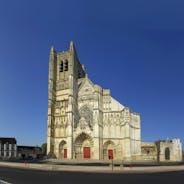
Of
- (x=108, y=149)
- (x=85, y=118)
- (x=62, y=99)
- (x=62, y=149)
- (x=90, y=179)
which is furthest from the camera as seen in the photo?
(x=62, y=99)

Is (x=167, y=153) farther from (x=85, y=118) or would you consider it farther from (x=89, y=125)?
(x=85, y=118)

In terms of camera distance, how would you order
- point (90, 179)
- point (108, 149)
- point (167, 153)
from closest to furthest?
1. point (90, 179)
2. point (167, 153)
3. point (108, 149)

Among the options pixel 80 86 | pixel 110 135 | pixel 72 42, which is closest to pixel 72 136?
pixel 110 135

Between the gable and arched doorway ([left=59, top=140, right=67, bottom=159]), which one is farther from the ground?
the gable

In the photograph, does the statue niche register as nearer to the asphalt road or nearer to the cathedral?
the cathedral

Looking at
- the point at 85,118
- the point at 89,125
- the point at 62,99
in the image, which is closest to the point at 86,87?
the point at 62,99

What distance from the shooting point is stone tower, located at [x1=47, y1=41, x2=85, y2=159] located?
1752 inches

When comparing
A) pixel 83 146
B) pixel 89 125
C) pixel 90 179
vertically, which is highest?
pixel 89 125

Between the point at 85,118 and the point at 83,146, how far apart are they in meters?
5.57

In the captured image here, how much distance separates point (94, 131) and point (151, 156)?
12416mm

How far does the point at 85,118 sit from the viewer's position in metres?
45.6

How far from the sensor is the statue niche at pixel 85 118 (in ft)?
143

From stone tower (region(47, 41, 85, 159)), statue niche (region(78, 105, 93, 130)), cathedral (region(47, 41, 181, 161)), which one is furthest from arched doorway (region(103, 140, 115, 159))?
stone tower (region(47, 41, 85, 159))

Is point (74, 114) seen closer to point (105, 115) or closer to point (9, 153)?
point (105, 115)
